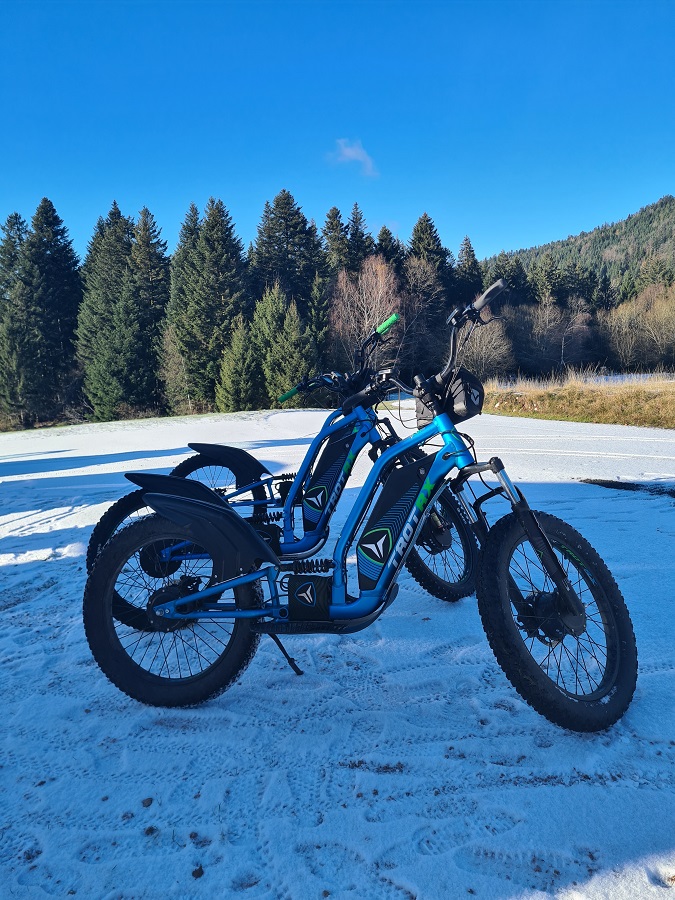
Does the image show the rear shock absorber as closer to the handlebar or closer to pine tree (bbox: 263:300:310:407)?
the handlebar

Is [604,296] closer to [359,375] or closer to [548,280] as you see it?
[548,280]

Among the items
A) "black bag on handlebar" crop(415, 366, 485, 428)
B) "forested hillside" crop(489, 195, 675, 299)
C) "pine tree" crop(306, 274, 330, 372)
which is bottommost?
"black bag on handlebar" crop(415, 366, 485, 428)

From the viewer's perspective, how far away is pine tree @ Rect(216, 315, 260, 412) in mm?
27469

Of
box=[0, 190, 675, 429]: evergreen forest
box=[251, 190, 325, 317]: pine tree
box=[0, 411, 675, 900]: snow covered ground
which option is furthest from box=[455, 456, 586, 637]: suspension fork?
box=[251, 190, 325, 317]: pine tree

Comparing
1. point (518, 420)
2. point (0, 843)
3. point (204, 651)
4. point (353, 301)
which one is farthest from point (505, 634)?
point (353, 301)

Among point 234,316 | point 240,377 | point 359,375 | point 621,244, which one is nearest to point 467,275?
point 234,316

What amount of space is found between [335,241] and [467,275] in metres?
14.2

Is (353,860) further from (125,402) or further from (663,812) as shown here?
(125,402)

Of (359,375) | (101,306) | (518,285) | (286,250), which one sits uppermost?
(286,250)

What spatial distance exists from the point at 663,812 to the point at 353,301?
107 ft

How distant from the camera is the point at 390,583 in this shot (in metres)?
2.17

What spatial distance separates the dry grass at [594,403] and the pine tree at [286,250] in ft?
82.2

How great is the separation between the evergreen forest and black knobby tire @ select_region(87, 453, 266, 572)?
2047 centimetres

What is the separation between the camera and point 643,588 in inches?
118
